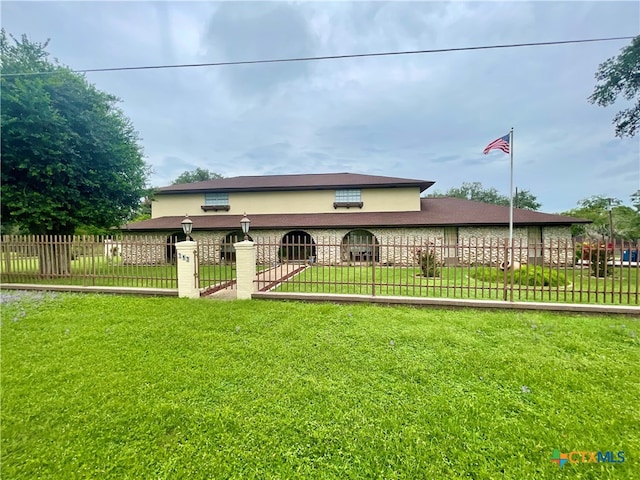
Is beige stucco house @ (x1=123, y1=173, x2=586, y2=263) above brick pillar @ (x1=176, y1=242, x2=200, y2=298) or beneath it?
above

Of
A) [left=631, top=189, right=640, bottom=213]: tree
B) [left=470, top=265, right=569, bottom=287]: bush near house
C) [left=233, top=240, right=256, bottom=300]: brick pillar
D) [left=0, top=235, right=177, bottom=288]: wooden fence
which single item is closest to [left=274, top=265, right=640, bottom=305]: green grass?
[left=470, top=265, right=569, bottom=287]: bush near house

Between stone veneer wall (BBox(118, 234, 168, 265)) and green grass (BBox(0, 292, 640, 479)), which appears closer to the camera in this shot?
green grass (BBox(0, 292, 640, 479))

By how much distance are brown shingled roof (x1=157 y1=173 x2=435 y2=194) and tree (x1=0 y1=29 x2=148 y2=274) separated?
761 centimetres

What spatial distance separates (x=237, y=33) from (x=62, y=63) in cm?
872

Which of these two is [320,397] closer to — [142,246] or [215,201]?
[142,246]

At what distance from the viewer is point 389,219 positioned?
17422 mm

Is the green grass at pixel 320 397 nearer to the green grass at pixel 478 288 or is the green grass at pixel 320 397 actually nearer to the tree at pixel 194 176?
the green grass at pixel 478 288

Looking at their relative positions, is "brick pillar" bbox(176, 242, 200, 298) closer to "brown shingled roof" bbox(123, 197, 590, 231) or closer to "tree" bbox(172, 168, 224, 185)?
"brown shingled roof" bbox(123, 197, 590, 231)

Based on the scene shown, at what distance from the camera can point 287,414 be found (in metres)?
3.16

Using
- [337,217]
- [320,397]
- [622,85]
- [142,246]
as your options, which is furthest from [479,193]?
[320,397]

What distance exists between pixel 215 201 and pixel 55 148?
10.4 m

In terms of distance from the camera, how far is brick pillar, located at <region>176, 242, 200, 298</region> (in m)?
7.46

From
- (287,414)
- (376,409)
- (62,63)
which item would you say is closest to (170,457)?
(287,414)

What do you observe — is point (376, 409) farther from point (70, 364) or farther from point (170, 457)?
point (70, 364)
